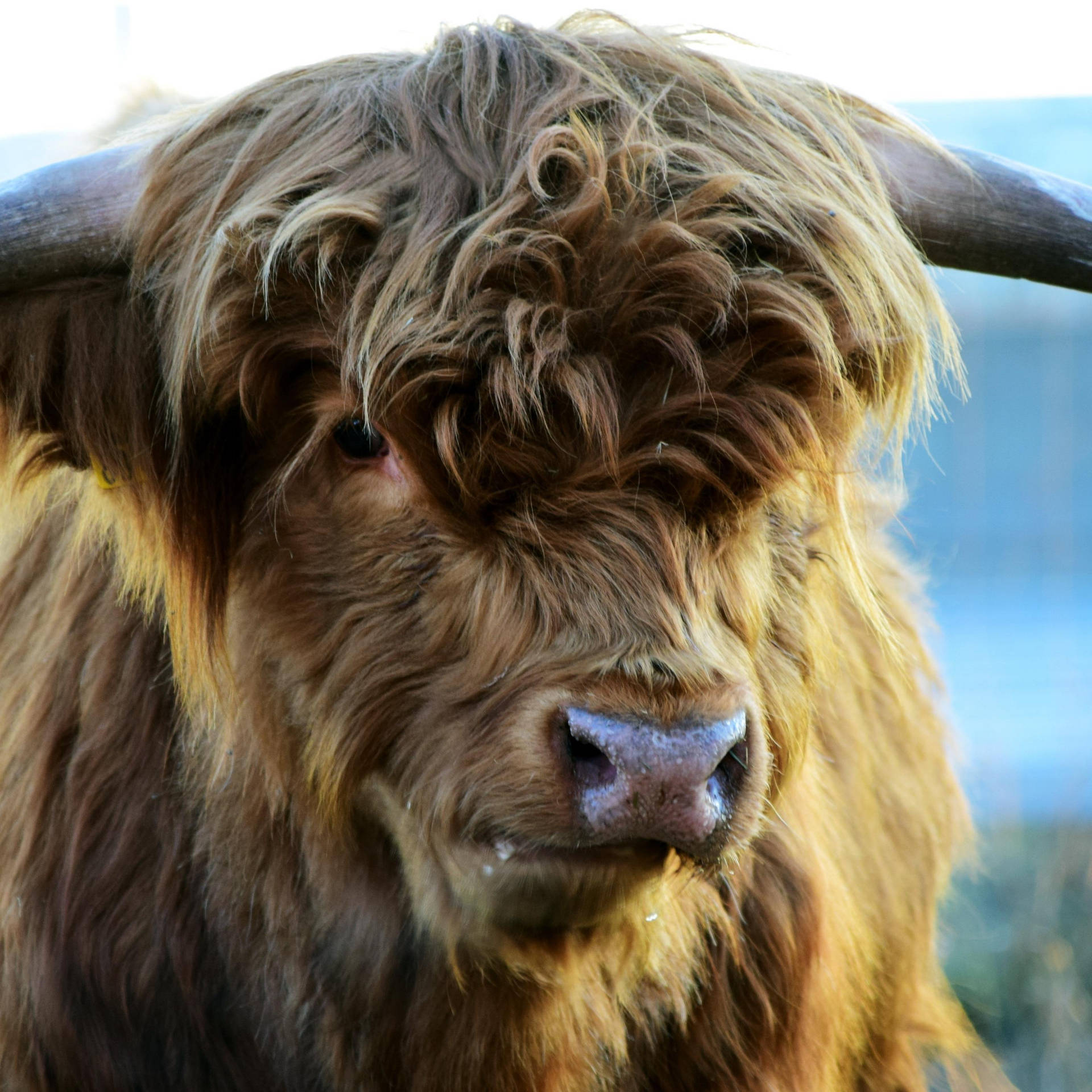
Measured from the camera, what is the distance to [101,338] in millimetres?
1741

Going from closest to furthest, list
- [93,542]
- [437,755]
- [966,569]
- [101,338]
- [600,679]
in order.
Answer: [600,679]
[437,755]
[101,338]
[93,542]
[966,569]

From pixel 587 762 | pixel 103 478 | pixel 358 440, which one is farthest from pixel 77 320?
pixel 587 762

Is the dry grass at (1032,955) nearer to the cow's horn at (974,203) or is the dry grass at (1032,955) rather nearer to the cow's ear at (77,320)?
the cow's horn at (974,203)

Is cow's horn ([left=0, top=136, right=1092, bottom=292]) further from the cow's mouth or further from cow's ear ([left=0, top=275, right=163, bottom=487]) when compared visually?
the cow's mouth

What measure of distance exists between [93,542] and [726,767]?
1.23 m

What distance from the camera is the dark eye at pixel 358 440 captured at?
167cm

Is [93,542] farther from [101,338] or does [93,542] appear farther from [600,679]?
[600,679]

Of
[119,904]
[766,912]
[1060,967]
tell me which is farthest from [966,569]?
[119,904]

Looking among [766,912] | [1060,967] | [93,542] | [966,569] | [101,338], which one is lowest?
[966,569]

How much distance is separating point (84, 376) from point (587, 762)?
0.86m

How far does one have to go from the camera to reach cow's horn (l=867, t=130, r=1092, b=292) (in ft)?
6.11

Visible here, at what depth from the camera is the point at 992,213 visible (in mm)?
1865

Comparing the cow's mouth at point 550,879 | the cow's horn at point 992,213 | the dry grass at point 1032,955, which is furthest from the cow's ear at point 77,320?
the dry grass at point 1032,955

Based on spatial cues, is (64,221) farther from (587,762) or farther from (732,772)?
(732,772)
